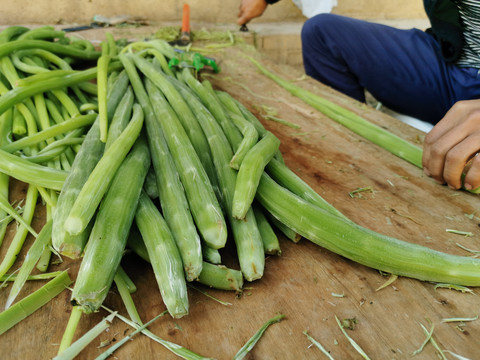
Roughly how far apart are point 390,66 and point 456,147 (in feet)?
4.27

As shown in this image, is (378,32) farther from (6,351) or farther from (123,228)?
(6,351)

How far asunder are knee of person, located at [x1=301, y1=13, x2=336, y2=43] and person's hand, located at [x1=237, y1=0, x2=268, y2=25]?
0.80 m

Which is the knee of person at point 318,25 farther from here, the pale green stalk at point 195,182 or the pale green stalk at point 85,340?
the pale green stalk at point 85,340

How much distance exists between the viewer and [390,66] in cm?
248

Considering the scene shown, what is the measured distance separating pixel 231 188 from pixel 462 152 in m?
0.88

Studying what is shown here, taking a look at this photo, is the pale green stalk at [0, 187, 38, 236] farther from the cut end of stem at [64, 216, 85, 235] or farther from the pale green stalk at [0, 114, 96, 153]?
the cut end of stem at [64, 216, 85, 235]

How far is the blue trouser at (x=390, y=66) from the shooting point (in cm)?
233

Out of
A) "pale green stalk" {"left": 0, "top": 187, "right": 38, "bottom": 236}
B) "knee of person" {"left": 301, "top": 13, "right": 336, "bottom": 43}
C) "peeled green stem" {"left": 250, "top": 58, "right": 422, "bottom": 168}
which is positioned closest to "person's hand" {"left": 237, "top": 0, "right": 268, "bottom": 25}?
"knee of person" {"left": 301, "top": 13, "right": 336, "bottom": 43}

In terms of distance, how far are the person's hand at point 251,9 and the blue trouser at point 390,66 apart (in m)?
0.82

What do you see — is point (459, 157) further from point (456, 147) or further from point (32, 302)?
point (32, 302)

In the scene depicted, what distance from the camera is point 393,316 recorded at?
2.99 ft

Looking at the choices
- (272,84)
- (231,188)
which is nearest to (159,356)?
(231,188)

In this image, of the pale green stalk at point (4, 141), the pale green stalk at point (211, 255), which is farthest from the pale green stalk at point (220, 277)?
the pale green stalk at point (4, 141)

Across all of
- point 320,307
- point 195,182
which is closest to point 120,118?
point 195,182
